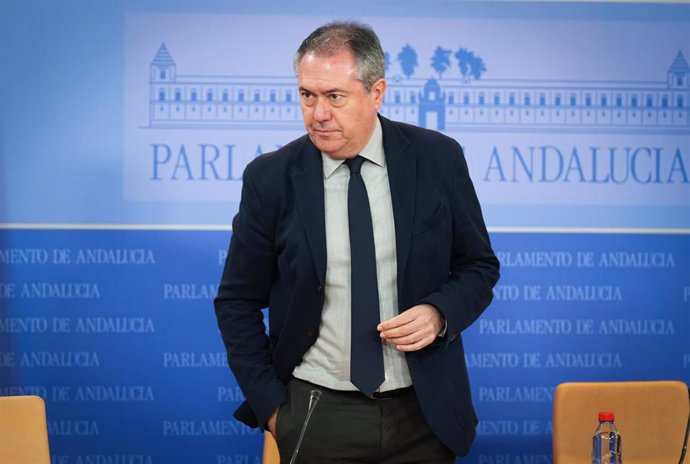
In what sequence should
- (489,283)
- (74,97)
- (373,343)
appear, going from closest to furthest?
(373,343) → (489,283) → (74,97)

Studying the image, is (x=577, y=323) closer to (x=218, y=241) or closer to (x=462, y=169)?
(x=218, y=241)

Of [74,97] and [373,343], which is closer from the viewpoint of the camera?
[373,343]

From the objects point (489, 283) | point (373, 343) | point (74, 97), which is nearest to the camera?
point (373, 343)

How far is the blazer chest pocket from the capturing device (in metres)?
2.30

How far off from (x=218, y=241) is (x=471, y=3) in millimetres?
1540

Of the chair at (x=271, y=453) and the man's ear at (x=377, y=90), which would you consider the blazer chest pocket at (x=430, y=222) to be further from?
the chair at (x=271, y=453)

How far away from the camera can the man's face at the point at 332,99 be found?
2.23m

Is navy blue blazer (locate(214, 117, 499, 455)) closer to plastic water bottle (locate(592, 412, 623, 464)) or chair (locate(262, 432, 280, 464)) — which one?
plastic water bottle (locate(592, 412, 623, 464))

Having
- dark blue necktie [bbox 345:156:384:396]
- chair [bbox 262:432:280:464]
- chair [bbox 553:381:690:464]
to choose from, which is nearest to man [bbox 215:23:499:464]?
dark blue necktie [bbox 345:156:384:396]

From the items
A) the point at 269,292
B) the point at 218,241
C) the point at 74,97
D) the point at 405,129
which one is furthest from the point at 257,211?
the point at 74,97

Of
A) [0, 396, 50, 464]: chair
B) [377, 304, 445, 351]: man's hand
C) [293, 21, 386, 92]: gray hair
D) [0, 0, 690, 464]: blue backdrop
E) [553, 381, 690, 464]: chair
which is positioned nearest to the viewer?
[377, 304, 445, 351]: man's hand

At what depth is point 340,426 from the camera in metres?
2.29

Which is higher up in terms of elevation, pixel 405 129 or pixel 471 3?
pixel 471 3

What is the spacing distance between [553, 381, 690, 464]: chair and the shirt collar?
1.30 meters
